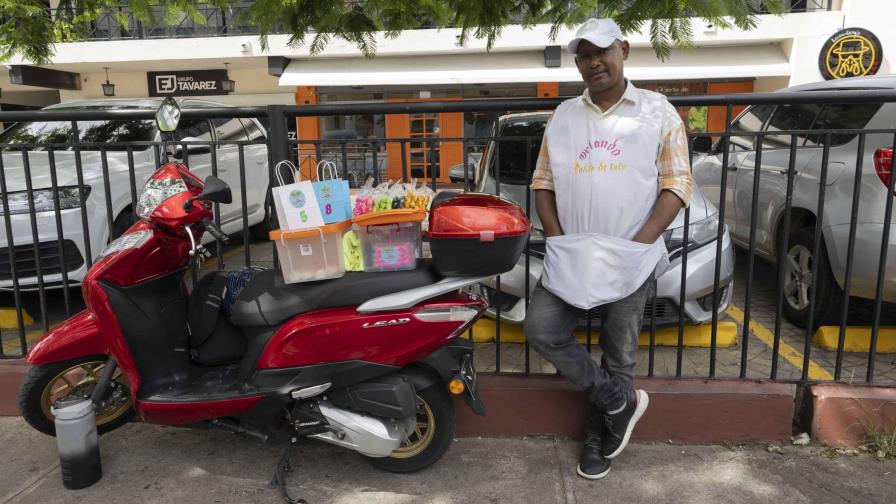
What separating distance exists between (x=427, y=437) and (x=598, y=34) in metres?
1.83

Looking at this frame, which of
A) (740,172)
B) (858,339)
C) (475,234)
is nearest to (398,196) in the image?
(475,234)

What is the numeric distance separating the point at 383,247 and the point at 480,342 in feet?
6.33

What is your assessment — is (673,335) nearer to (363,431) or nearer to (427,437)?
(427,437)

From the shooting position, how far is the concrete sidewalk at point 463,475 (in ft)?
8.86

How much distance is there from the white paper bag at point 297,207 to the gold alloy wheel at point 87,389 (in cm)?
128

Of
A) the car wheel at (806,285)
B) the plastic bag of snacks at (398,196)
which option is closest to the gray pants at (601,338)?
the plastic bag of snacks at (398,196)

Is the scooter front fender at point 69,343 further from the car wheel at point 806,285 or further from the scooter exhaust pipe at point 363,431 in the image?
the car wheel at point 806,285

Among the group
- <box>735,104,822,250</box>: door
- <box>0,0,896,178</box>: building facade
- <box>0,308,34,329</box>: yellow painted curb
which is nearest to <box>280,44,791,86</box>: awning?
<box>0,0,896,178</box>: building facade

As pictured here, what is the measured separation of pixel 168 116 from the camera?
2760 mm

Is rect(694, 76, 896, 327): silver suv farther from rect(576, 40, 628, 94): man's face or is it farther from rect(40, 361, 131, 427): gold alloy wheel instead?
rect(40, 361, 131, 427): gold alloy wheel

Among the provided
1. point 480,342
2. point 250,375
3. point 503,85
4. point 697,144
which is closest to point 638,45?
point 503,85

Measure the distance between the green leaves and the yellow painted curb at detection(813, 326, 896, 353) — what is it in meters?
1.98

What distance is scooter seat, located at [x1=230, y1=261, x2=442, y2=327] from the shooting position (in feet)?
8.40

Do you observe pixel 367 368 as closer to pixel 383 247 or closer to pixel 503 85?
pixel 383 247
